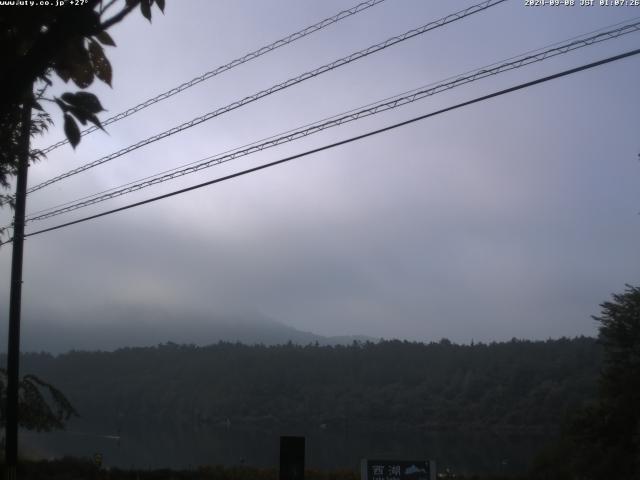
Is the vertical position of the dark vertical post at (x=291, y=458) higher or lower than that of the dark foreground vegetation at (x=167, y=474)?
higher

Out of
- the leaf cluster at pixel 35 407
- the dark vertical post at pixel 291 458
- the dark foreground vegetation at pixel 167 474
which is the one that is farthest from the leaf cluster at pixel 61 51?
the leaf cluster at pixel 35 407

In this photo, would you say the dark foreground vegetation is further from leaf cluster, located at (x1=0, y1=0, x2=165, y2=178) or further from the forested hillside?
the forested hillside

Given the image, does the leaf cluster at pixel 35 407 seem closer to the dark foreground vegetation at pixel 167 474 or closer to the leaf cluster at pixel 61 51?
the dark foreground vegetation at pixel 167 474

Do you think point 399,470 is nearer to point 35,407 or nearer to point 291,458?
point 291,458

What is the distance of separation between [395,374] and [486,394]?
25.2 m

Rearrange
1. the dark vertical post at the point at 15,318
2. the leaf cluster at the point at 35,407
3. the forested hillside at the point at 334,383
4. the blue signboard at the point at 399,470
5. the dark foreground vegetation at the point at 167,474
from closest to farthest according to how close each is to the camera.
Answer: the blue signboard at the point at 399,470 → the dark vertical post at the point at 15,318 → the dark foreground vegetation at the point at 167,474 → the leaf cluster at the point at 35,407 → the forested hillside at the point at 334,383

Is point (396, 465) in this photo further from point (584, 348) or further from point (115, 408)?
point (115, 408)

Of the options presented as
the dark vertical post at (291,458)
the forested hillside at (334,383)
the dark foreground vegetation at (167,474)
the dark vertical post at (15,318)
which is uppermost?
the dark vertical post at (15,318)

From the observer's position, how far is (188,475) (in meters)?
18.0

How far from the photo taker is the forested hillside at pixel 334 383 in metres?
80.5

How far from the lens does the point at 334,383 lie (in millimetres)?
108312

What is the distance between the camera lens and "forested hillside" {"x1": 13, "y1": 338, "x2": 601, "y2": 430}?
3169 inches

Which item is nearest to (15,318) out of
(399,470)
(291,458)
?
(291,458)

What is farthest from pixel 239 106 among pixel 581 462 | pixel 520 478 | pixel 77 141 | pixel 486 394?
pixel 486 394
